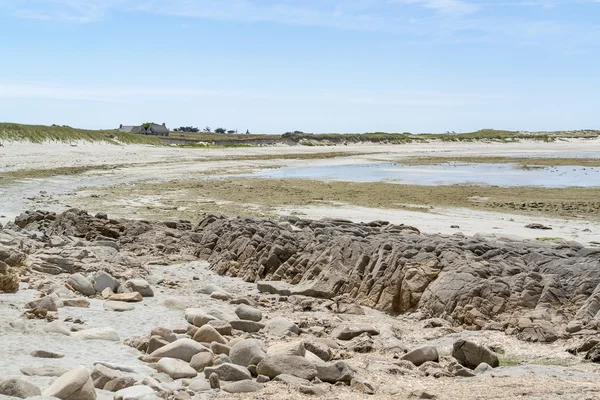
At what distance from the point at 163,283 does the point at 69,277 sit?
5.06 ft

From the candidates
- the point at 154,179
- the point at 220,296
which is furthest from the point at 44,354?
the point at 154,179

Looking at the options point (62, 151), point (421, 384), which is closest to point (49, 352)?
point (421, 384)

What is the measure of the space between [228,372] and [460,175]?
30902 millimetres

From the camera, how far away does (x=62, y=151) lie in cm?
4897

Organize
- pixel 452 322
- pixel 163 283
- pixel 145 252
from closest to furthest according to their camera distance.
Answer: pixel 452 322 < pixel 163 283 < pixel 145 252

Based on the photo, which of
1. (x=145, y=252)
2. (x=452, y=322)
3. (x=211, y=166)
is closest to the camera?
(x=452, y=322)

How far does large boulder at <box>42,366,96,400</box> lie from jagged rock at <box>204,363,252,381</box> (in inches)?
45.9

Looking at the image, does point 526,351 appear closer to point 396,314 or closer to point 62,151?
point 396,314

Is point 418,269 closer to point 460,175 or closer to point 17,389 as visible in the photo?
point 17,389

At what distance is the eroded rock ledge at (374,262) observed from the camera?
9.01 metres

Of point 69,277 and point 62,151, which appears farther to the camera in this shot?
point 62,151

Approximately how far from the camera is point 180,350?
6777 mm

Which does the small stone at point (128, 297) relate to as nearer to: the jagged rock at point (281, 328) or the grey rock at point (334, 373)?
the jagged rock at point (281, 328)

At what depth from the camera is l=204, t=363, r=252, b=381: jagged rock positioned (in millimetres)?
6238
